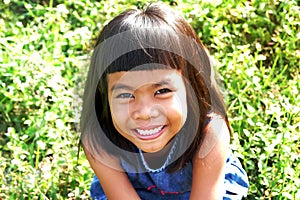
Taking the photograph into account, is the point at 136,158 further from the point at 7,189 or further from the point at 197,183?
the point at 7,189

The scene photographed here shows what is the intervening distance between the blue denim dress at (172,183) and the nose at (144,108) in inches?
15.2

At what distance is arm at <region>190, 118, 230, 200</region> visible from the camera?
2.25 metres

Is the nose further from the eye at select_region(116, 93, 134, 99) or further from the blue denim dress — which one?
the blue denim dress

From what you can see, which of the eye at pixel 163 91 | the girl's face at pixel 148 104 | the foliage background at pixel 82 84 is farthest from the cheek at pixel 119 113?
the foliage background at pixel 82 84

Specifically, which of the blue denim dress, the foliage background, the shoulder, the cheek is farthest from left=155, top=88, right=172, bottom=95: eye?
the foliage background

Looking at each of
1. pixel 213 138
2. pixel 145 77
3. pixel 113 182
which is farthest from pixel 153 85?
pixel 113 182

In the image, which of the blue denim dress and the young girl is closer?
the young girl

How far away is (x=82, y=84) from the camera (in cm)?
279

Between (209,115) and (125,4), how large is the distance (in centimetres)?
131

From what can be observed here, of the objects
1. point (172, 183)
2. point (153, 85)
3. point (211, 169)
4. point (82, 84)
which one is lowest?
point (172, 183)

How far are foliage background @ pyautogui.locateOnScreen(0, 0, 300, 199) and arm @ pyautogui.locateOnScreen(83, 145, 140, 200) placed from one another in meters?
0.28

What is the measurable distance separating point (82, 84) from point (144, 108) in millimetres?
821

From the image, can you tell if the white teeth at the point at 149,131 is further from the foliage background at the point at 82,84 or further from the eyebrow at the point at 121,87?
the foliage background at the point at 82,84

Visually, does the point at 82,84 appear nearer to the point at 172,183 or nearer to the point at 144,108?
the point at 172,183
